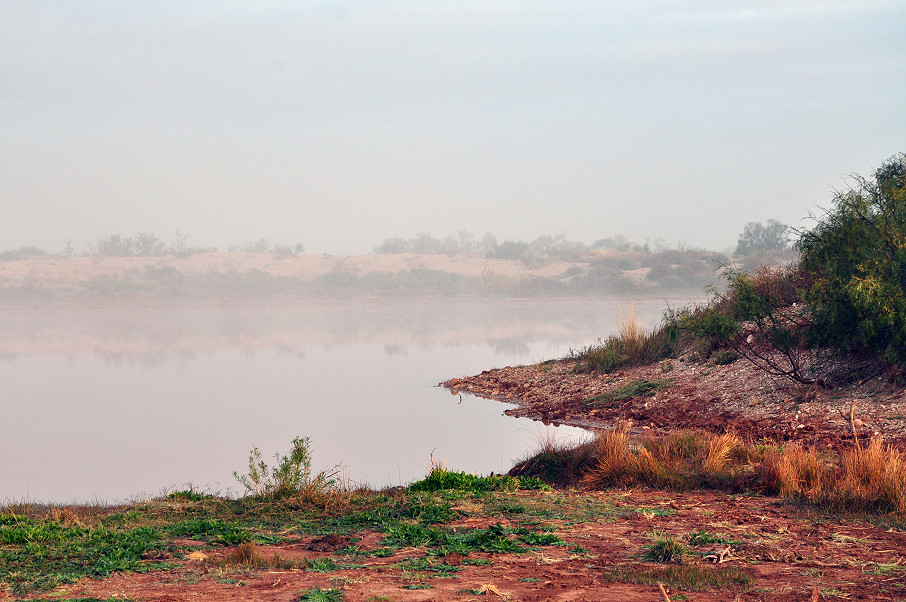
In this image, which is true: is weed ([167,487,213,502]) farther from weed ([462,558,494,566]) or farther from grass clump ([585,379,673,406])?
grass clump ([585,379,673,406])

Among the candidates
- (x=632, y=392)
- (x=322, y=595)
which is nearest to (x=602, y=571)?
(x=322, y=595)

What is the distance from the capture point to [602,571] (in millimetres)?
5051

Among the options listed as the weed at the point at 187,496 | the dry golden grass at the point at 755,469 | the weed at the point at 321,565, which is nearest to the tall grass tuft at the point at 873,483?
the dry golden grass at the point at 755,469

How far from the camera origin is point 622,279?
5553cm

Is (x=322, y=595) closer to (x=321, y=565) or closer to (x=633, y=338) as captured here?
(x=321, y=565)

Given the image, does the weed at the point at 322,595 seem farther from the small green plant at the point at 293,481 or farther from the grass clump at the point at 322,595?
the small green plant at the point at 293,481

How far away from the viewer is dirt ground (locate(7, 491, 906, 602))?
4602mm

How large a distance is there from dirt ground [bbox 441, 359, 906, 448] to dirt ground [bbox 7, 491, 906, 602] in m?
3.88

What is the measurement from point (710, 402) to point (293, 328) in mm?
21915

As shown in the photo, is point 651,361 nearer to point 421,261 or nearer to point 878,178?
point 878,178

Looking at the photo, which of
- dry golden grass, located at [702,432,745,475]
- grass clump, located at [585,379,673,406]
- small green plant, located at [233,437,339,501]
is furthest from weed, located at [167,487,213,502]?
grass clump, located at [585,379,673,406]

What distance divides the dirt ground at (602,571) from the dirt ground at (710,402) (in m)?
3.88

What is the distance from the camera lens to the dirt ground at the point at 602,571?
15.1ft

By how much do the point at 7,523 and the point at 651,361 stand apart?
1238cm
